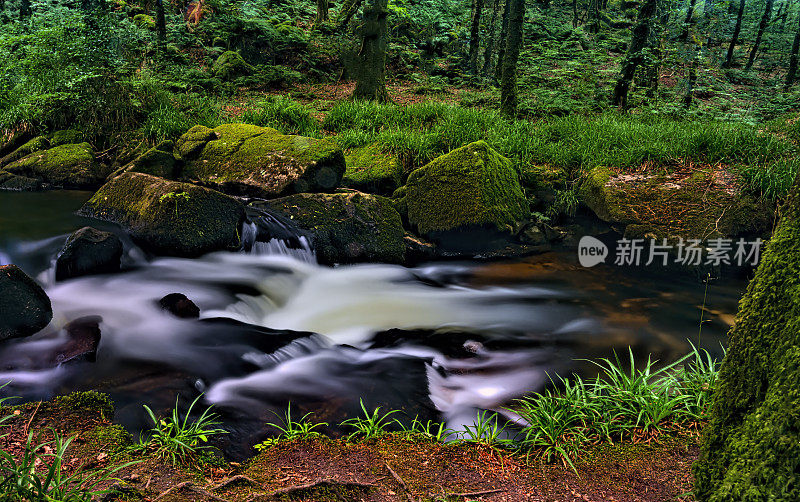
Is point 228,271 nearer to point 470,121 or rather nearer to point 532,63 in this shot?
point 470,121

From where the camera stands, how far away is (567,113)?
12.5m

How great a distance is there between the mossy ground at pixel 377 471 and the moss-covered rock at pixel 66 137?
8079mm

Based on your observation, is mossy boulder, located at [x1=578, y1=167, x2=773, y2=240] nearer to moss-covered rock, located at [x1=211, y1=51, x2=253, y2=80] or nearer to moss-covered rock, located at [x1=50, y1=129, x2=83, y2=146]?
moss-covered rock, located at [x1=50, y1=129, x2=83, y2=146]

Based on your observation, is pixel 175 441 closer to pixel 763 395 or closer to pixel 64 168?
pixel 763 395

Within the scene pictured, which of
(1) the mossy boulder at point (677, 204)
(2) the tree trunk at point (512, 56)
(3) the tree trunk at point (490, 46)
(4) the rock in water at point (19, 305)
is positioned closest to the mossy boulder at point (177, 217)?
(4) the rock in water at point (19, 305)

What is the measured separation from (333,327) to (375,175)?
3.48 m

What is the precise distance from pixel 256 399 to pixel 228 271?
2963 mm

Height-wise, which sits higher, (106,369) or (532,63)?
(532,63)

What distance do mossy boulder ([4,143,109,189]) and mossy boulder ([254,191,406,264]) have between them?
4.00 m

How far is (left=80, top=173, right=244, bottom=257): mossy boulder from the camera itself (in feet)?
21.0

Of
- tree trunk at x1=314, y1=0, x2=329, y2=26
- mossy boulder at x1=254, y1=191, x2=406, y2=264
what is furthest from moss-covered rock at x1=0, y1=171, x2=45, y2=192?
tree trunk at x1=314, y1=0, x2=329, y2=26

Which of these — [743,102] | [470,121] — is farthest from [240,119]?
[743,102]

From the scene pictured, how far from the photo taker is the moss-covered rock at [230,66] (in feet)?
46.2

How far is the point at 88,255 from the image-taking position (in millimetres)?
5852
